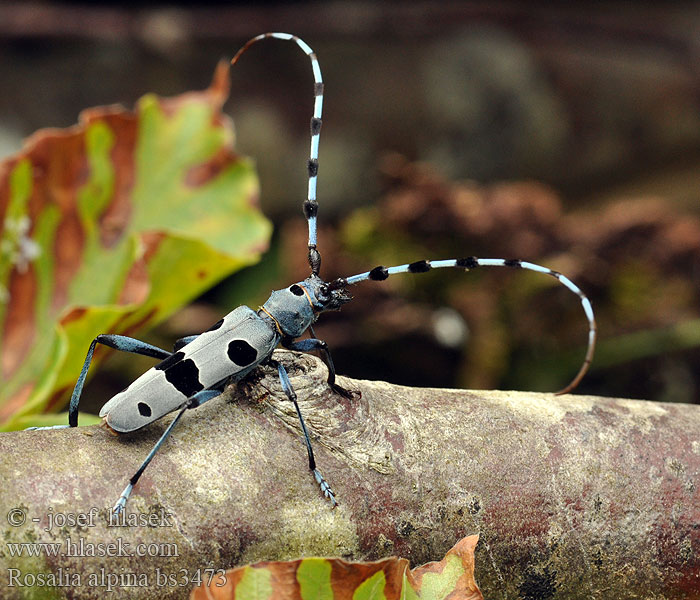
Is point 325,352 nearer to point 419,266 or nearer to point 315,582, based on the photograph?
point 419,266

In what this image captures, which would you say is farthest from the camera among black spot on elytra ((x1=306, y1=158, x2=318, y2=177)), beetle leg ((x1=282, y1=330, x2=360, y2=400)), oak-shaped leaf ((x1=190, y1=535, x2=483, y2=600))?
black spot on elytra ((x1=306, y1=158, x2=318, y2=177))

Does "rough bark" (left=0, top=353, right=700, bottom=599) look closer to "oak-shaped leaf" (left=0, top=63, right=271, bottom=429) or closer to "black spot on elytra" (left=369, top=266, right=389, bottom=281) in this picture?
"black spot on elytra" (left=369, top=266, right=389, bottom=281)

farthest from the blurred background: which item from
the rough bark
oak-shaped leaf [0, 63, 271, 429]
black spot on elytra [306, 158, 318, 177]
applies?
the rough bark

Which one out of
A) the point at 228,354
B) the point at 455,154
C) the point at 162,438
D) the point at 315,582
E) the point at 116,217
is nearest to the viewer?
the point at 315,582

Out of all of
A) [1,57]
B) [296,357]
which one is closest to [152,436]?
[296,357]

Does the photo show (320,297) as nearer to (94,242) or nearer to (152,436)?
(152,436)

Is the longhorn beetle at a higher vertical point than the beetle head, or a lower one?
lower

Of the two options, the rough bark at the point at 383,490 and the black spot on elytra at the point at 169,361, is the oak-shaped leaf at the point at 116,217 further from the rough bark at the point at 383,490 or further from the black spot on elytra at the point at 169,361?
the rough bark at the point at 383,490

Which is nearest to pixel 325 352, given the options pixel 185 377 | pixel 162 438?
pixel 185 377
